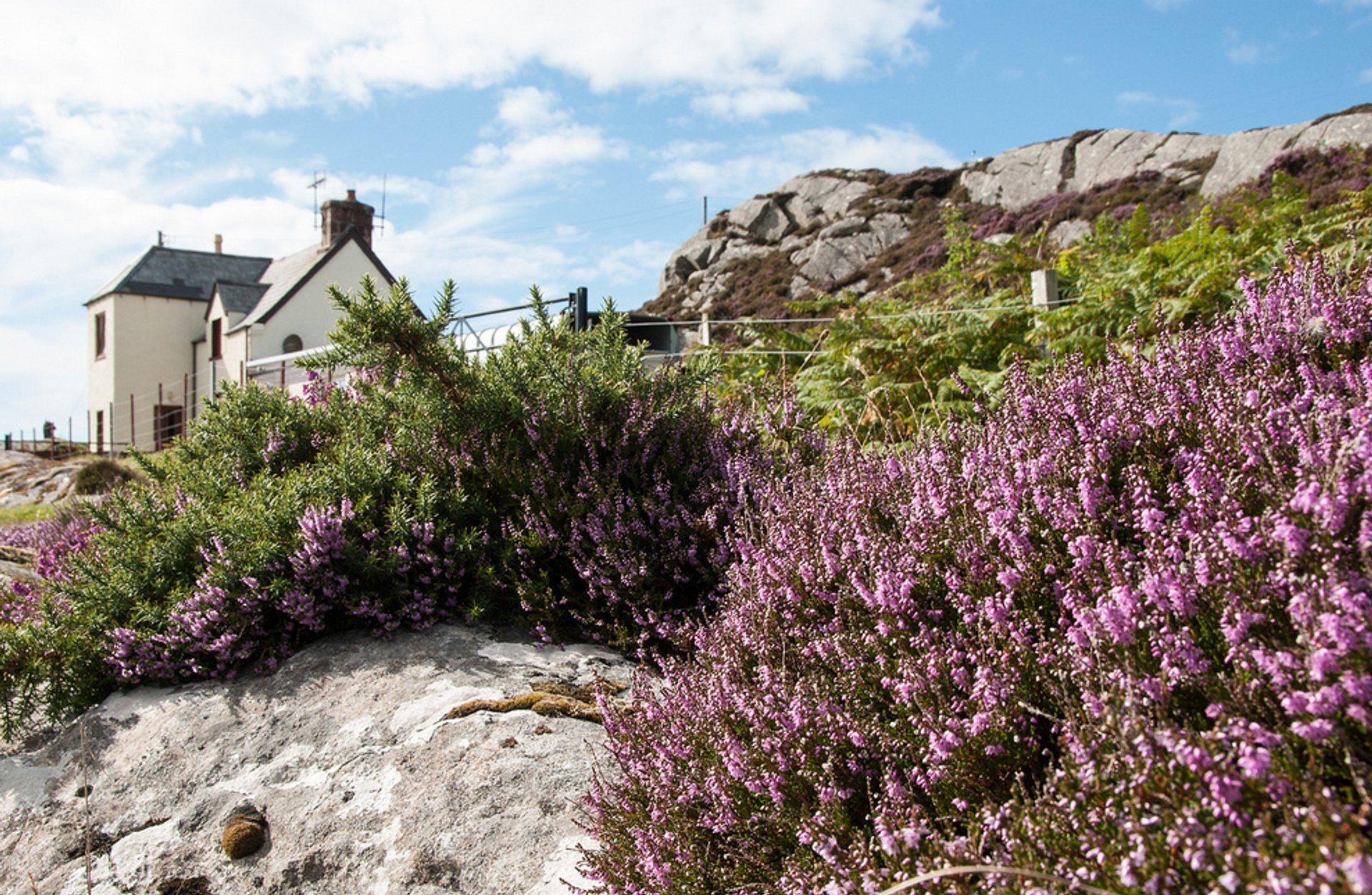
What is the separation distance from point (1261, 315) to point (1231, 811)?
167 centimetres

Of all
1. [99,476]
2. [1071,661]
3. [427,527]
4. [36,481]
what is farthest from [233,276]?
[1071,661]

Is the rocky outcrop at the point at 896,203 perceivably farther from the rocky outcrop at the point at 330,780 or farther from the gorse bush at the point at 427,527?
the rocky outcrop at the point at 330,780

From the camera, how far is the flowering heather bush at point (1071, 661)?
1.44 metres

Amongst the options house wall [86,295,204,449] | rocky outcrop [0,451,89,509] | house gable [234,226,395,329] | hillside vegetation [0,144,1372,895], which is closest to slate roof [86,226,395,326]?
house gable [234,226,395,329]

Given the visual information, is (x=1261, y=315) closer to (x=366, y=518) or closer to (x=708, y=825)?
(x=708, y=825)

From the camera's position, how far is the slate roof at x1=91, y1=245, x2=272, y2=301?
35844 millimetres

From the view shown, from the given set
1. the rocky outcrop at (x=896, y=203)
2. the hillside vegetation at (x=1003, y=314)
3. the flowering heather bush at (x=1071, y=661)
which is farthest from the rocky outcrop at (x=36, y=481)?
the rocky outcrop at (x=896, y=203)

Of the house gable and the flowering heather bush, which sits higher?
the house gable

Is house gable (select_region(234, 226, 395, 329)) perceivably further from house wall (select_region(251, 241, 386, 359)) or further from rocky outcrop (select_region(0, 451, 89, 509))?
rocky outcrop (select_region(0, 451, 89, 509))

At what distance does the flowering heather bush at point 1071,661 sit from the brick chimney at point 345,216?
33.5m

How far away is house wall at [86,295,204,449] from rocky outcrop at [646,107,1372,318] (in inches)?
809

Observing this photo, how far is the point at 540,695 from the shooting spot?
329 centimetres

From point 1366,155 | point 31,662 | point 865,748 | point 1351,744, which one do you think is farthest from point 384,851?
point 1366,155

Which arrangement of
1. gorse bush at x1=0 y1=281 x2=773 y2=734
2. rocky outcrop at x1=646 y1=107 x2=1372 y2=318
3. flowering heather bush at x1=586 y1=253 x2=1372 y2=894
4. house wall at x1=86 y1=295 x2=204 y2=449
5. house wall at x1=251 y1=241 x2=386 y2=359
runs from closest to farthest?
flowering heather bush at x1=586 y1=253 x2=1372 y2=894, gorse bush at x1=0 y1=281 x2=773 y2=734, house wall at x1=251 y1=241 x2=386 y2=359, rocky outcrop at x1=646 y1=107 x2=1372 y2=318, house wall at x1=86 y1=295 x2=204 y2=449
